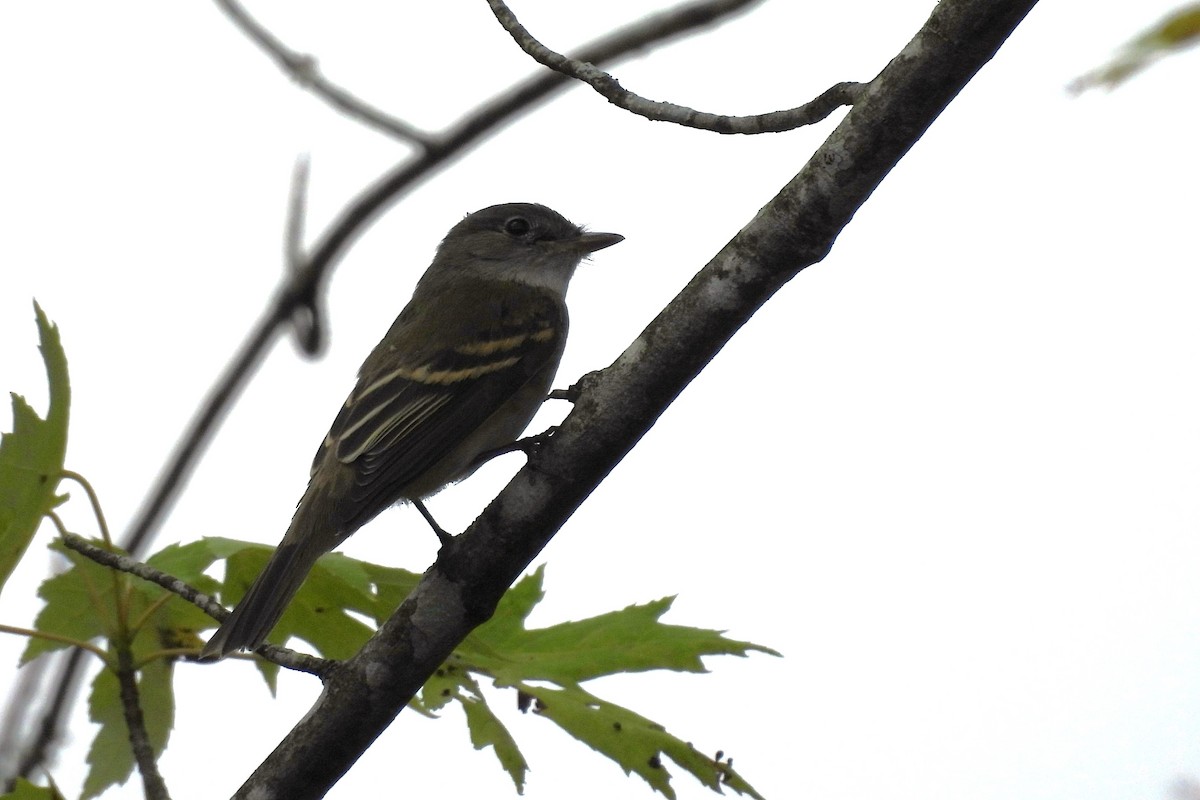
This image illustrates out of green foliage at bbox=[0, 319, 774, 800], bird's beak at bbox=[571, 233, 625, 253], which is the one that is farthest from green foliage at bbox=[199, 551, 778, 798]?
bird's beak at bbox=[571, 233, 625, 253]

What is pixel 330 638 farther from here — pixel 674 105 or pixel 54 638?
pixel 674 105

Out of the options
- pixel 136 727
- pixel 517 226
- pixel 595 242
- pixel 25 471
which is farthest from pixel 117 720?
pixel 517 226

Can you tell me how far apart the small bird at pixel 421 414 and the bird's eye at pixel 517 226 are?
2.00ft

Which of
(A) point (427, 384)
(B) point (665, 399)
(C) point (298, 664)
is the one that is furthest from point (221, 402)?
(B) point (665, 399)

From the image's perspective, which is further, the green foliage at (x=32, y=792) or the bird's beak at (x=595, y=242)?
the bird's beak at (x=595, y=242)

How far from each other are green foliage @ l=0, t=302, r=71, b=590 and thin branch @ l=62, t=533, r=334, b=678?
0.95 ft

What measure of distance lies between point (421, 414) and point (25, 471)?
1895mm

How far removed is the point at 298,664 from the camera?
391 cm

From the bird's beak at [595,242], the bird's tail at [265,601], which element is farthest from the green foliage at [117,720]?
the bird's beak at [595,242]

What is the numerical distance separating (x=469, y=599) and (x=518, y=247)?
3786mm

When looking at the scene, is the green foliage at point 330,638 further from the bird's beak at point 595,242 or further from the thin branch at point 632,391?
the bird's beak at point 595,242

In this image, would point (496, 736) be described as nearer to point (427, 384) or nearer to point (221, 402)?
point (427, 384)

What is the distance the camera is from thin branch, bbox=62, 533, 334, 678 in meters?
3.90

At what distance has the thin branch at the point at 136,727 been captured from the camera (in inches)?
148
